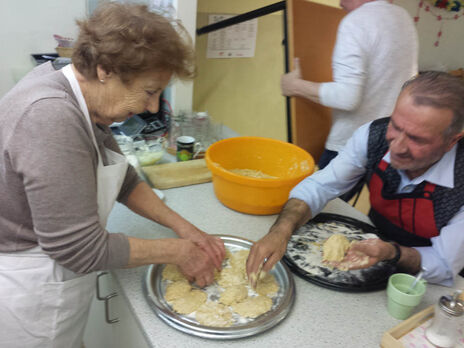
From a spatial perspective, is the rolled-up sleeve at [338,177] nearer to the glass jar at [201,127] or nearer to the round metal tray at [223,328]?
the round metal tray at [223,328]

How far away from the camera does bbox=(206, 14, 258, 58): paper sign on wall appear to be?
288 centimetres

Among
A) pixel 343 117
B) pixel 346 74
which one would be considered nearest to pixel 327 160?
pixel 343 117

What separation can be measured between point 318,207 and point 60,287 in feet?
3.01

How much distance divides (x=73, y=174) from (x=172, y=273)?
0.47m

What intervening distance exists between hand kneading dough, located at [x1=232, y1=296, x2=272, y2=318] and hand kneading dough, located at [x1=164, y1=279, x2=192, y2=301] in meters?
0.15

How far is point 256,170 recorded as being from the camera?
5.69ft

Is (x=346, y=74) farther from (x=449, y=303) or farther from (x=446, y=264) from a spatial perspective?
(x=449, y=303)

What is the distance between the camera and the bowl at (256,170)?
1387 mm

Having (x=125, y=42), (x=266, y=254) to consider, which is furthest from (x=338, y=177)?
(x=125, y=42)

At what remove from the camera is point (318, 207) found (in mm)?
1366

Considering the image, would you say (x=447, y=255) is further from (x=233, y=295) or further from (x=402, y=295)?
(x=233, y=295)

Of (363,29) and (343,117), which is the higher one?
(363,29)

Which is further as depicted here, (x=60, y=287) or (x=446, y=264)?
(x=446, y=264)

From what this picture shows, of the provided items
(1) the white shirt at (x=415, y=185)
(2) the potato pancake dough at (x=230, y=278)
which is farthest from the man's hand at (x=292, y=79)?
(2) the potato pancake dough at (x=230, y=278)
